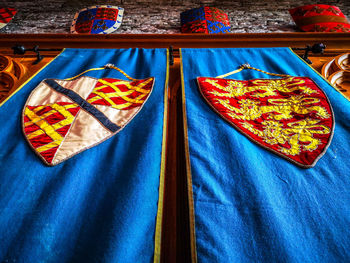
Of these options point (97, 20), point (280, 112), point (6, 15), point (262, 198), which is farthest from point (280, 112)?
point (6, 15)

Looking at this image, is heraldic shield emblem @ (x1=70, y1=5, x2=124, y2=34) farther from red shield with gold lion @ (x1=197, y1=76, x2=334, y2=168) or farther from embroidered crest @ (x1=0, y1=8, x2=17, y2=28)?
red shield with gold lion @ (x1=197, y1=76, x2=334, y2=168)

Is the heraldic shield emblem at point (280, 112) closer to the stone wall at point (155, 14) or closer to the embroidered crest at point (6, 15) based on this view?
the stone wall at point (155, 14)

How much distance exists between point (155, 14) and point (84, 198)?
2.53 metres

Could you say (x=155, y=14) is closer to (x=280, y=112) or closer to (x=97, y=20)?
(x=97, y=20)

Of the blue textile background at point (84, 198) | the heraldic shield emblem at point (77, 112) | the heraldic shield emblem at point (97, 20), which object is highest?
the heraldic shield emblem at point (97, 20)

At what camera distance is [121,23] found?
231 cm

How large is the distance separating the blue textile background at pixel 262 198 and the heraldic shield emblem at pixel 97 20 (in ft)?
5.80

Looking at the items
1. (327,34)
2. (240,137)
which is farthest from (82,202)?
(327,34)

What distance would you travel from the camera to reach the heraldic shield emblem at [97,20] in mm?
Answer: 2109

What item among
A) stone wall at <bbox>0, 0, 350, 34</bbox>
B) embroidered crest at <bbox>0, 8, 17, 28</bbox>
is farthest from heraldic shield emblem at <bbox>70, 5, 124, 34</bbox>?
embroidered crest at <bbox>0, 8, 17, 28</bbox>

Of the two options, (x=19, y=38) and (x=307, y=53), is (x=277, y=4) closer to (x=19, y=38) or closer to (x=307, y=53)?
(x=307, y=53)

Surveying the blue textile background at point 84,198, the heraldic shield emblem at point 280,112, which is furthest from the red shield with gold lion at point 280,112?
the blue textile background at point 84,198

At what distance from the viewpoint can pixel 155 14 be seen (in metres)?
2.52

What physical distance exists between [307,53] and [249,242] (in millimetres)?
1297
